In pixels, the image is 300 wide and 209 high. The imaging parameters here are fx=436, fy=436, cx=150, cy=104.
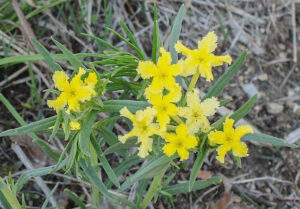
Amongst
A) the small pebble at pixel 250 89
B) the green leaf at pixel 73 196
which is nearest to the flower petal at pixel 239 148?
the green leaf at pixel 73 196

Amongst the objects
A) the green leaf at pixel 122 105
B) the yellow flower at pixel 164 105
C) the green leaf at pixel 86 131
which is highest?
the yellow flower at pixel 164 105

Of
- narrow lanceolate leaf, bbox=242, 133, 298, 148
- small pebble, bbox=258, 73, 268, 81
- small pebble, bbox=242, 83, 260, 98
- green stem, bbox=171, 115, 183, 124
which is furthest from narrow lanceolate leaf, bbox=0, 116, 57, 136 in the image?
small pebble, bbox=258, 73, 268, 81

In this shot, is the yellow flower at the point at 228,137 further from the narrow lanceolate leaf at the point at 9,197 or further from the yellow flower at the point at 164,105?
the narrow lanceolate leaf at the point at 9,197

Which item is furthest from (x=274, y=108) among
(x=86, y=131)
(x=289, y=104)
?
(x=86, y=131)

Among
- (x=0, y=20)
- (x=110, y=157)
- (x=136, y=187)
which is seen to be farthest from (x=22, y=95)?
(x=136, y=187)

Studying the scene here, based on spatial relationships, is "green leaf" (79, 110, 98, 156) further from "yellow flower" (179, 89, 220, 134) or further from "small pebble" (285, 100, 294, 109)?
"small pebble" (285, 100, 294, 109)

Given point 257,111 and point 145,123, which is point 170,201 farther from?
point 145,123
